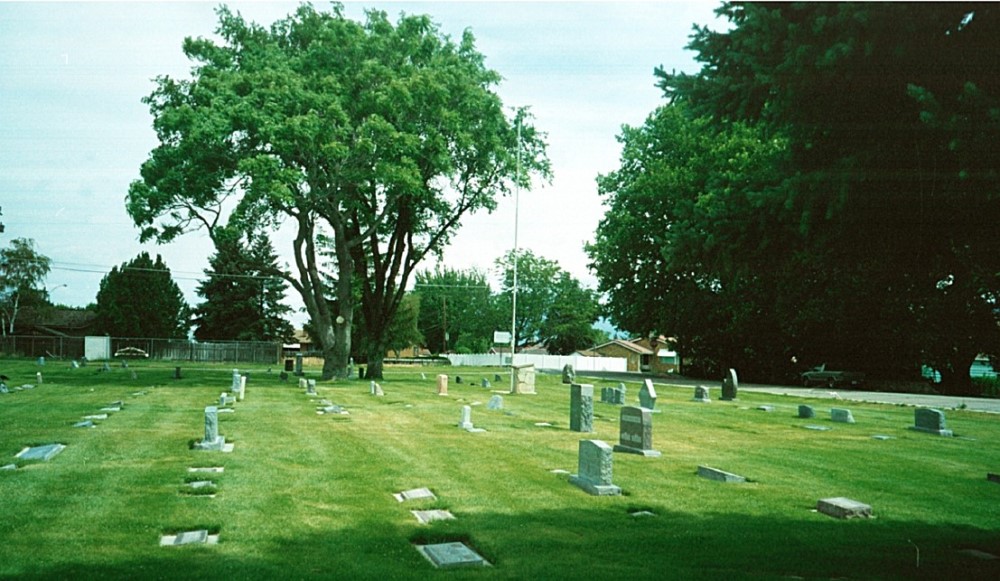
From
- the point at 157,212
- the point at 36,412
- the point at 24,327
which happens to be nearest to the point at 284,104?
the point at 157,212

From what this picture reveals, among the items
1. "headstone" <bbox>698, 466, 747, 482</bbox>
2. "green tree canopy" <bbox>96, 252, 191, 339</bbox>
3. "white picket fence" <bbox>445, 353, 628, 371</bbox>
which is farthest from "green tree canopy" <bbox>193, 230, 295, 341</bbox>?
"headstone" <bbox>698, 466, 747, 482</bbox>

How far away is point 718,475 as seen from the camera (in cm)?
1148

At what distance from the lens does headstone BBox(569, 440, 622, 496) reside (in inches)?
401

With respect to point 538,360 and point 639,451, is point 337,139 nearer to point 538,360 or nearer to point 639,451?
point 639,451

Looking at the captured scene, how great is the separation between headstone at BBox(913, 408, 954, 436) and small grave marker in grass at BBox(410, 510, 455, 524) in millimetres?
13364

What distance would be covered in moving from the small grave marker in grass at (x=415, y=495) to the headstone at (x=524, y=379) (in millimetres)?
20369

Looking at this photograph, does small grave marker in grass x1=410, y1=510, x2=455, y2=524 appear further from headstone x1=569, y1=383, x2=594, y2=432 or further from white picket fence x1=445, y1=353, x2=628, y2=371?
white picket fence x1=445, y1=353, x2=628, y2=371

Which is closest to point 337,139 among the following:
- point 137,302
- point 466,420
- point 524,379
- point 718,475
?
point 524,379

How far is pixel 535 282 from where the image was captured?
102 meters

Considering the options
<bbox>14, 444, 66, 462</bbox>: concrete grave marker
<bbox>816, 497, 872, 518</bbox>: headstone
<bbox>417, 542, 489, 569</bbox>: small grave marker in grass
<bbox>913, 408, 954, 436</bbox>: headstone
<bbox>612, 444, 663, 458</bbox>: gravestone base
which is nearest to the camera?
<bbox>417, 542, 489, 569</bbox>: small grave marker in grass

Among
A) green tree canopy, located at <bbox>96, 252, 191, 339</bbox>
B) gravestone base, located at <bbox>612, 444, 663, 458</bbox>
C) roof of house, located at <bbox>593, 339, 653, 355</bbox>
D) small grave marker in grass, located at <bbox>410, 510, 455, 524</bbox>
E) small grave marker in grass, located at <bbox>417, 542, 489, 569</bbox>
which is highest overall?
green tree canopy, located at <bbox>96, 252, 191, 339</bbox>

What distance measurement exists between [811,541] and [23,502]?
27.9ft

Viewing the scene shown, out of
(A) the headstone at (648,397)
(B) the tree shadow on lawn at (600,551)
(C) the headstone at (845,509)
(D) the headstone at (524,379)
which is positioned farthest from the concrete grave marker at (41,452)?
(D) the headstone at (524,379)

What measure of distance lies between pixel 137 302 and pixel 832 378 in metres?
58.0
